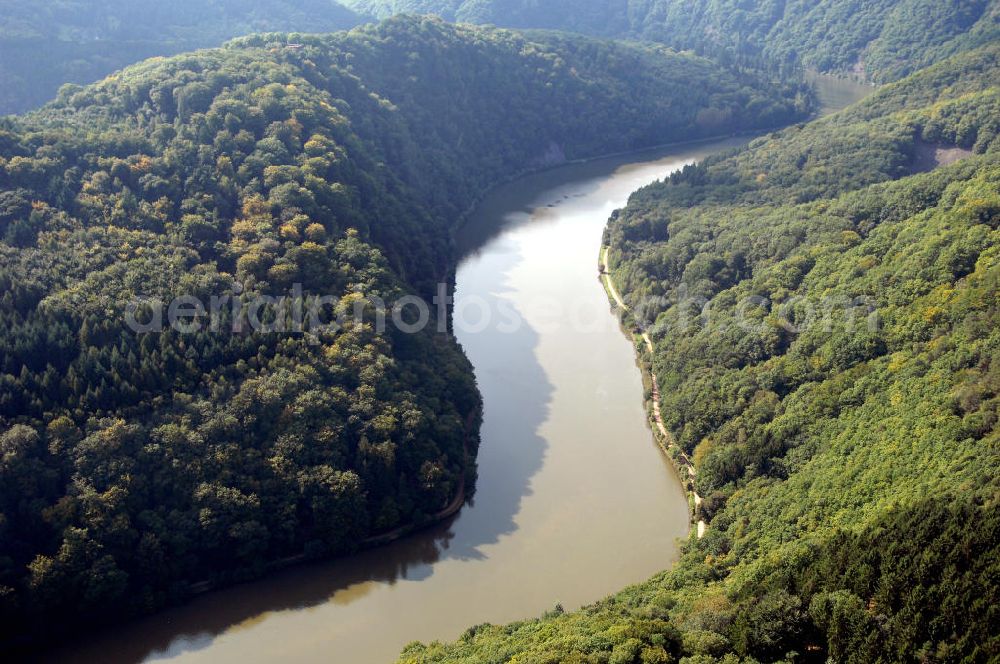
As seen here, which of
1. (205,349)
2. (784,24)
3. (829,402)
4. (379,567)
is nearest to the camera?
(379,567)

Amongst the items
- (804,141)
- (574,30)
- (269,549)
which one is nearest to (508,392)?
(269,549)

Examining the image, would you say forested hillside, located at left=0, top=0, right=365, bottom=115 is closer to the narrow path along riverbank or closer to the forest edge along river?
the forest edge along river

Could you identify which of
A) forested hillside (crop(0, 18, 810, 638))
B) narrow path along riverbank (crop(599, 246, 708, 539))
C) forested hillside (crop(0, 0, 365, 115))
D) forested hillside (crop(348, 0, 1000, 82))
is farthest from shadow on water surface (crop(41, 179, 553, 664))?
forested hillside (crop(348, 0, 1000, 82))

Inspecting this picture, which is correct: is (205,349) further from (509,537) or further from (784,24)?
(784,24)

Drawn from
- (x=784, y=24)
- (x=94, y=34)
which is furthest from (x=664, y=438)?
(x=784, y=24)

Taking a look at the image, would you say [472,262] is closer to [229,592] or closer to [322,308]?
[322,308]

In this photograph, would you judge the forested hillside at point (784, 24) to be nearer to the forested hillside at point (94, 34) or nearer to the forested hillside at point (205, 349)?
the forested hillside at point (94, 34)
